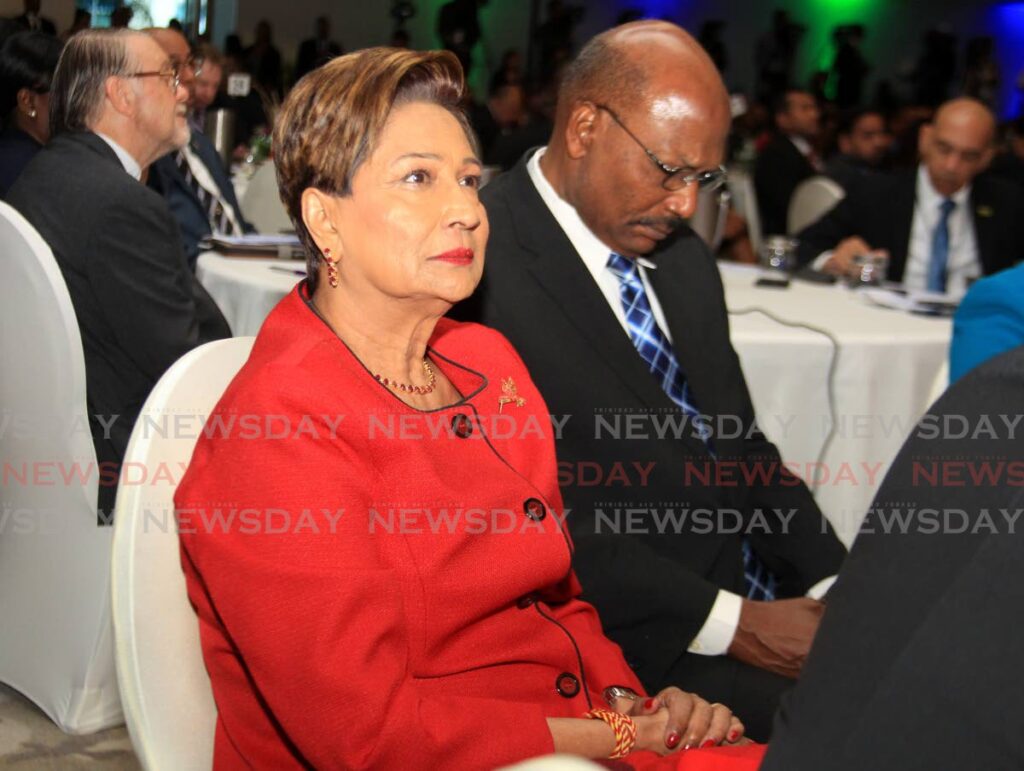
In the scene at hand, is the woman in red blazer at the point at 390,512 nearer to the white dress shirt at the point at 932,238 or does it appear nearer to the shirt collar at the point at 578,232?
the shirt collar at the point at 578,232

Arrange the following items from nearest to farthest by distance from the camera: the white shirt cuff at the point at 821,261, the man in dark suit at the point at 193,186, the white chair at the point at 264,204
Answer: the man in dark suit at the point at 193,186 → the white shirt cuff at the point at 821,261 → the white chair at the point at 264,204

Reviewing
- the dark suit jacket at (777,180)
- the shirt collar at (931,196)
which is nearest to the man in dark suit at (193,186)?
the shirt collar at (931,196)

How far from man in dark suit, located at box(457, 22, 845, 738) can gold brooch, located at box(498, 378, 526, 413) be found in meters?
0.30

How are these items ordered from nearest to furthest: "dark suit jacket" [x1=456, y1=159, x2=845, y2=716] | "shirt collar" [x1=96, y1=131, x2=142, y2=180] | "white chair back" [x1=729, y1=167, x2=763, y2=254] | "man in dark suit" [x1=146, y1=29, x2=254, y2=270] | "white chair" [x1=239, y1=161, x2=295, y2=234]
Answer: "dark suit jacket" [x1=456, y1=159, x2=845, y2=716] < "shirt collar" [x1=96, y1=131, x2=142, y2=180] < "man in dark suit" [x1=146, y1=29, x2=254, y2=270] < "white chair" [x1=239, y1=161, x2=295, y2=234] < "white chair back" [x1=729, y1=167, x2=763, y2=254]

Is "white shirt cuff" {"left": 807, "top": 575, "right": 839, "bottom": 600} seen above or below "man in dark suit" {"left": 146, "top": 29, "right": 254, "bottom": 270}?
below

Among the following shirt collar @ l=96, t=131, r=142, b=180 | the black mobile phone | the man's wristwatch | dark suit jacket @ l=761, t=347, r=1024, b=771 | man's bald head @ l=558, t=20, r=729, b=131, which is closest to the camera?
dark suit jacket @ l=761, t=347, r=1024, b=771

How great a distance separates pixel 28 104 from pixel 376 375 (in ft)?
6.99

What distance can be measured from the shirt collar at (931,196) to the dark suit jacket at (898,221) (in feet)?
0.09

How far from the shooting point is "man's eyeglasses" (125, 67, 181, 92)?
257 centimetres

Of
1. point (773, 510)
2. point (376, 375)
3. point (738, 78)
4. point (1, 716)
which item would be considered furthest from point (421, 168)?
point (738, 78)

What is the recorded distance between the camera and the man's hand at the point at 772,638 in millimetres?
1745

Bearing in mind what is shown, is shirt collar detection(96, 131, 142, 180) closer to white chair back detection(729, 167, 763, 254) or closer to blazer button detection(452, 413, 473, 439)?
blazer button detection(452, 413, 473, 439)

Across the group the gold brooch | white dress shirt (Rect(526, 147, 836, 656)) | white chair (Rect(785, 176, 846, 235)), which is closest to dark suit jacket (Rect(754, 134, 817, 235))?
white chair (Rect(785, 176, 846, 235))

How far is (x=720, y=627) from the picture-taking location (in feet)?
5.73
